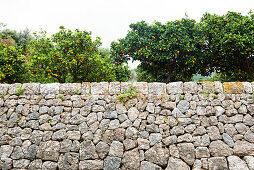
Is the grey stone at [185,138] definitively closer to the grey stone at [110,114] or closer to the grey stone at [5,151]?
the grey stone at [110,114]

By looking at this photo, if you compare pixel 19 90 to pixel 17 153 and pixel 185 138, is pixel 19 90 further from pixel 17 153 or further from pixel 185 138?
pixel 185 138

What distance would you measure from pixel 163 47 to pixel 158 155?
517cm

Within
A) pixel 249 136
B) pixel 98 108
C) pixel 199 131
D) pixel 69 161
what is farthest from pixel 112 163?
pixel 249 136

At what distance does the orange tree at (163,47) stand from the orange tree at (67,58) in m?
1.52

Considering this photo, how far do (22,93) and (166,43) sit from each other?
20.7 feet

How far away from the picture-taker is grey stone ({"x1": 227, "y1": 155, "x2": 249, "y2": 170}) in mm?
3981

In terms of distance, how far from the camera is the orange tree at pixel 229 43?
22.7ft

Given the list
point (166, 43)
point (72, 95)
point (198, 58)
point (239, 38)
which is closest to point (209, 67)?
point (198, 58)

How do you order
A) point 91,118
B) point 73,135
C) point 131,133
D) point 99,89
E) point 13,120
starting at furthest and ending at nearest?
point 99,89
point 13,120
point 91,118
point 73,135
point 131,133

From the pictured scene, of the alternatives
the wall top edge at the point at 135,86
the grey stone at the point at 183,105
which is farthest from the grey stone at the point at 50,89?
the grey stone at the point at 183,105

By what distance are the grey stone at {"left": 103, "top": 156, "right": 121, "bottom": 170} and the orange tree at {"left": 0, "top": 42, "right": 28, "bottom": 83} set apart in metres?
5.95

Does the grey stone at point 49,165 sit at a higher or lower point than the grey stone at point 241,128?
lower

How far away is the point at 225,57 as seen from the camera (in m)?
7.72

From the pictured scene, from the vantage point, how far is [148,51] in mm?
8062
